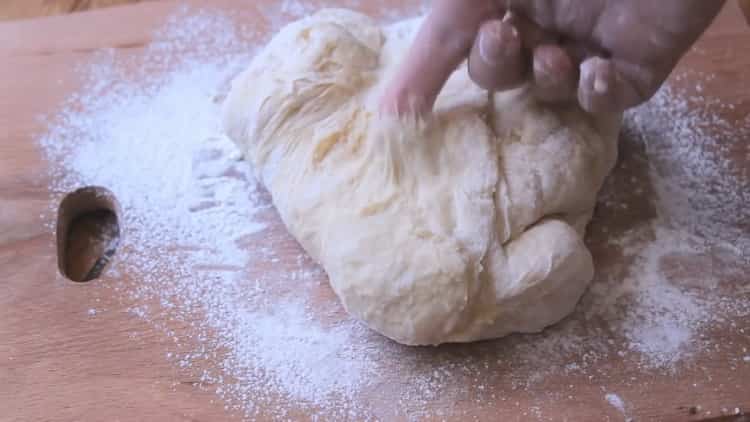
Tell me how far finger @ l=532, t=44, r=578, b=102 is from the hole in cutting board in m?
0.92

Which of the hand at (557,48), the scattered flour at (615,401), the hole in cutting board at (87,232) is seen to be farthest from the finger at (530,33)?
the hole in cutting board at (87,232)

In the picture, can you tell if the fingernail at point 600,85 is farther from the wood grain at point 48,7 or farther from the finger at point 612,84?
the wood grain at point 48,7

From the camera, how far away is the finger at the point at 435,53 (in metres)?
1.22

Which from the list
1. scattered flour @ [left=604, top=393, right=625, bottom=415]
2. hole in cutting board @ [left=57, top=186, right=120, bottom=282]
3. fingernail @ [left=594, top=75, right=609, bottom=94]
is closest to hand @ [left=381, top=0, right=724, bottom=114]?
fingernail @ [left=594, top=75, right=609, bottom=94]

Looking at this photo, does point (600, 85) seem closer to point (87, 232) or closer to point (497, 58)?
point (497, 58)

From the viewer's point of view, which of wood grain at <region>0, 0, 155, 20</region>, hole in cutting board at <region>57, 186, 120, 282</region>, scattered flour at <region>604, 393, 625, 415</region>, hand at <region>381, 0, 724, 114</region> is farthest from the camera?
wood grain at <region>0, 0, 155, 20</region>

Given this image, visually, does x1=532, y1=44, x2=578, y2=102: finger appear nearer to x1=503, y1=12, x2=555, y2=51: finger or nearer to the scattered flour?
x1=503, y1=12, x2=555, y2=51: finger

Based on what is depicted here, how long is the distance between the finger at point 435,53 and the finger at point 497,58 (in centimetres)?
4

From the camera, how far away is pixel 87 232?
1.56 meters

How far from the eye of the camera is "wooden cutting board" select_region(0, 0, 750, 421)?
48.2 inches

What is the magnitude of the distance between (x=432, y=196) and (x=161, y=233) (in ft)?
1.95

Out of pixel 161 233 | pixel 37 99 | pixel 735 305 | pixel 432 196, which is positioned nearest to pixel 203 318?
pixel 161 233

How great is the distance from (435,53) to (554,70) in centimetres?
21

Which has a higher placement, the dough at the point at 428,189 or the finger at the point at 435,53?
the finger at the point at 435,53
